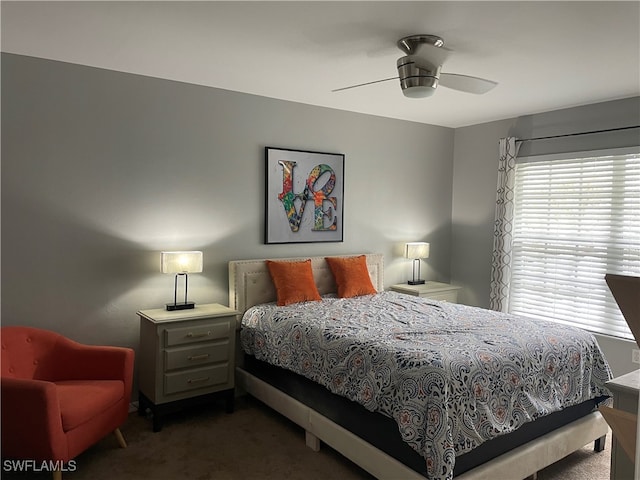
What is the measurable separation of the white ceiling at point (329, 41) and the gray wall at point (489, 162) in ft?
0.98

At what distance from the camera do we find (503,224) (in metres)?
5.05

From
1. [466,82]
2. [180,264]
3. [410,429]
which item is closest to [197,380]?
[180,264]

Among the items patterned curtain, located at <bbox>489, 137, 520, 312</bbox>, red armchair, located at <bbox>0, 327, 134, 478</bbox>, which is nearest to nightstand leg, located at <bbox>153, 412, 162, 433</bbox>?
red armchair, located at <bbox>0, 327, 134, 478</bbox>

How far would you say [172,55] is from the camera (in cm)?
318

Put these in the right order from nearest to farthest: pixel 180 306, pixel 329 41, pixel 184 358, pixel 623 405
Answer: pixel 623 405 < pixel 329 41 < pixel 184 358 < pixel 180 306

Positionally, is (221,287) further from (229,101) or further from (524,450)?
(524,450)

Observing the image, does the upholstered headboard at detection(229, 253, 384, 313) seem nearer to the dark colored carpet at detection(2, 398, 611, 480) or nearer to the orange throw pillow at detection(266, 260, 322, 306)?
the orange throw pillow at detection(266, 260, 322, 306)

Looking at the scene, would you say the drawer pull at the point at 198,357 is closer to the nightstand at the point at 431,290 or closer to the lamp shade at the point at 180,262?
A: the lamp shade at the point at 180,262

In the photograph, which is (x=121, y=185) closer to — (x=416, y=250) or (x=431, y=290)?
(x=416, y=250)

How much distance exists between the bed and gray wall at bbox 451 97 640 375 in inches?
64.2

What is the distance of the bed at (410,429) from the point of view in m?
2.28

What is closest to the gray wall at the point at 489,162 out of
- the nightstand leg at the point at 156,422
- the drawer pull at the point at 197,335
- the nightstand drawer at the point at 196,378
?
the nightstand drawer at the point at 196,378
